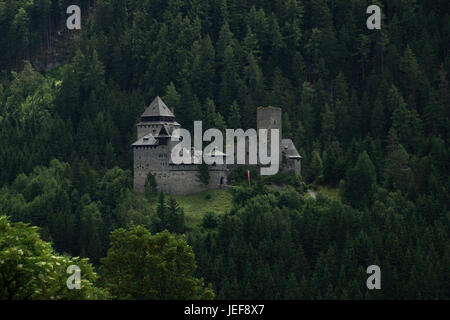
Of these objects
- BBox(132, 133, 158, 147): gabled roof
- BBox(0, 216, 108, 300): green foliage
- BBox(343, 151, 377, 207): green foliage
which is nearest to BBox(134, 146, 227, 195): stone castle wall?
BBox(132, 133, 158, 147): gabled roof

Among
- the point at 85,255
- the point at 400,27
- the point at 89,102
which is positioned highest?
the point at 400,27

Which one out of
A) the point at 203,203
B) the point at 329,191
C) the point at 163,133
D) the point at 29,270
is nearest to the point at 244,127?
the point at 163,133

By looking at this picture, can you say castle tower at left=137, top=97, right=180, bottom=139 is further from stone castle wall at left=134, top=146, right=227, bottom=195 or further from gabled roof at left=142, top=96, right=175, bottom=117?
stone castle wall at left=134, top=146, right=227, bottom=195

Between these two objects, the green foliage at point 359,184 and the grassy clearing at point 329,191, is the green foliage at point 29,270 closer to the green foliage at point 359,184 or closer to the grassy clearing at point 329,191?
the green foliage at point 359,184

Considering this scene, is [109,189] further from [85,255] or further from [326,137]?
[326,137]

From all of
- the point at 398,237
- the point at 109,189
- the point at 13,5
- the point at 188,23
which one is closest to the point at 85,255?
the point at 109,189
